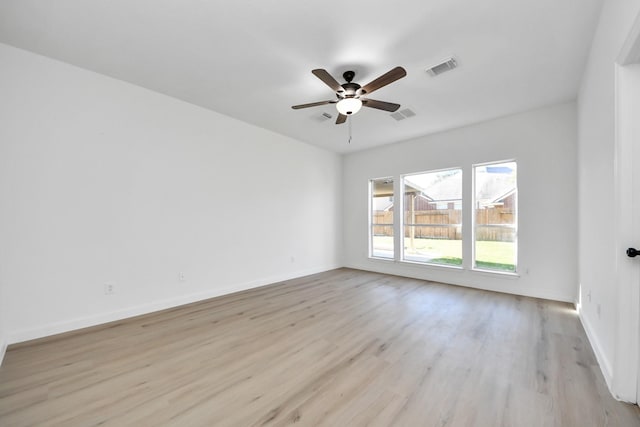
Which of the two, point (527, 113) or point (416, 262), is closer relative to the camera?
point (527, 113)

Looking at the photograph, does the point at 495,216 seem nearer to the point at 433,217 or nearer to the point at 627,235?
the point at 433,217

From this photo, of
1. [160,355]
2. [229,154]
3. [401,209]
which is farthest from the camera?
[401,209]

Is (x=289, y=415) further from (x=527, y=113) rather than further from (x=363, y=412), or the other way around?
(x=527, y=113)

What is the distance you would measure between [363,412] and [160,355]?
1.85 m

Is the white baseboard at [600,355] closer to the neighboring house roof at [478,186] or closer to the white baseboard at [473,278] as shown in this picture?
the white baseboard at [473,278]

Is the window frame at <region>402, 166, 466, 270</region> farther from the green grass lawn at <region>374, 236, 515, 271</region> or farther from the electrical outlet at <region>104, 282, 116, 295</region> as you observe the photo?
the electrical outlet at <region>104, 282, 116, 295</region>

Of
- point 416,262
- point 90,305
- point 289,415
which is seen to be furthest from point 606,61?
point 90,305

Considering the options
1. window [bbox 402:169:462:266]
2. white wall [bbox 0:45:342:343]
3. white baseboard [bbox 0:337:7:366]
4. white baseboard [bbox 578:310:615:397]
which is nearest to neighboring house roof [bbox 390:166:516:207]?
window [bbox 402:169:462:266]

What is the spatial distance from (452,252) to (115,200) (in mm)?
5371

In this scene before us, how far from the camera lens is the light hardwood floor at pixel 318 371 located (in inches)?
62.6

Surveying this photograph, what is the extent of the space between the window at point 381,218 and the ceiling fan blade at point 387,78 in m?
3.35

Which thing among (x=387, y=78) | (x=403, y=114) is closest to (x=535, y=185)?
(x=403, y=114)

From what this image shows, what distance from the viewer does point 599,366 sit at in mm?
2064

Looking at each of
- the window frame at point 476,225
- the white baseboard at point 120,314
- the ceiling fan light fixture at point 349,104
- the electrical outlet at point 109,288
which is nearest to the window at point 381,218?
the window frame at point 476,225
